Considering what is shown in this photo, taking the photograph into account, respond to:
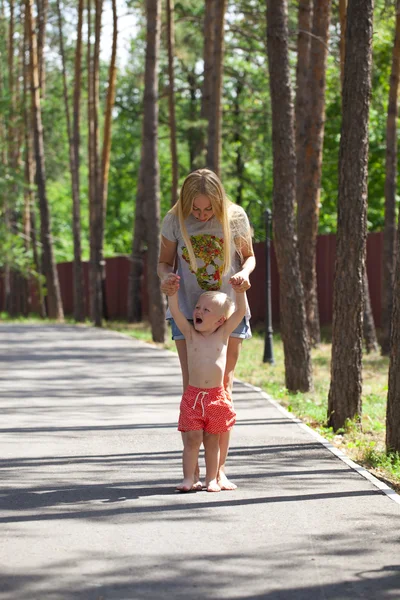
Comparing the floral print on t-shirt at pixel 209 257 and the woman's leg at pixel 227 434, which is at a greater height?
the floral print on t-shirt at pixel 209 257

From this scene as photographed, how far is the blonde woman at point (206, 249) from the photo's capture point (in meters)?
7.54

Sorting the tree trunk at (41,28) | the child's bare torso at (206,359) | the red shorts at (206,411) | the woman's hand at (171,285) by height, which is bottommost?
the red shorts at (206,411)

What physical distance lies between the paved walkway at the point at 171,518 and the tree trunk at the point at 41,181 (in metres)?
28.2

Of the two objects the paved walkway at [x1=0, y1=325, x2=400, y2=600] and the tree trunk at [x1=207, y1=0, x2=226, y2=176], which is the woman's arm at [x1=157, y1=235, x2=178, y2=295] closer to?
the paved walkway at [x1=0, y1=325, x2=400, y2=600]

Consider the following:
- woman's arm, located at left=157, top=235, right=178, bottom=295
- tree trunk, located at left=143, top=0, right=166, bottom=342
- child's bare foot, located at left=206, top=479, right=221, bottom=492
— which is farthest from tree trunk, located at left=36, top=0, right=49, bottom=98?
child's bare foot, located at left=206, top=479, right=221, bottom=492

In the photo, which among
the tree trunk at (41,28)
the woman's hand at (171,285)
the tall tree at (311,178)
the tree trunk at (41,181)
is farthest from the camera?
the tree trunk at (41,28)

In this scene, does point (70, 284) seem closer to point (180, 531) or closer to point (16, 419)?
point (16, 419)

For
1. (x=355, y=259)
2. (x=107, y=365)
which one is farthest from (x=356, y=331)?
(x=107, y=365)

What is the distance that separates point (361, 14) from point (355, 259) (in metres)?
2.29

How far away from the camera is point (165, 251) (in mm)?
7766

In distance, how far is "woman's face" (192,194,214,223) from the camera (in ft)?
24.7

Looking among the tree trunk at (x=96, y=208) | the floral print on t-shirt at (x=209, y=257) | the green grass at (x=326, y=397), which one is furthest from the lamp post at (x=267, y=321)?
the tree trunk at (x=96, y=208)

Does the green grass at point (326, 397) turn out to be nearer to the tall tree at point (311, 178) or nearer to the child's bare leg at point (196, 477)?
the child's bare leg at point (196, 477)

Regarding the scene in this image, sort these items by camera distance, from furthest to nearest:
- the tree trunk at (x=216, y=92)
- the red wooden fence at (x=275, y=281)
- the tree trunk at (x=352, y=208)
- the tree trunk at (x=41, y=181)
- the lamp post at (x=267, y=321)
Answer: the tree trunk at (x=41, y=181) < the red wooden fence at (x=275, y=281) < the tree trunk at (x=216, y=92) < the lamp post at (x=267, y=321) < the tree trunk at (x=352, y=208)
